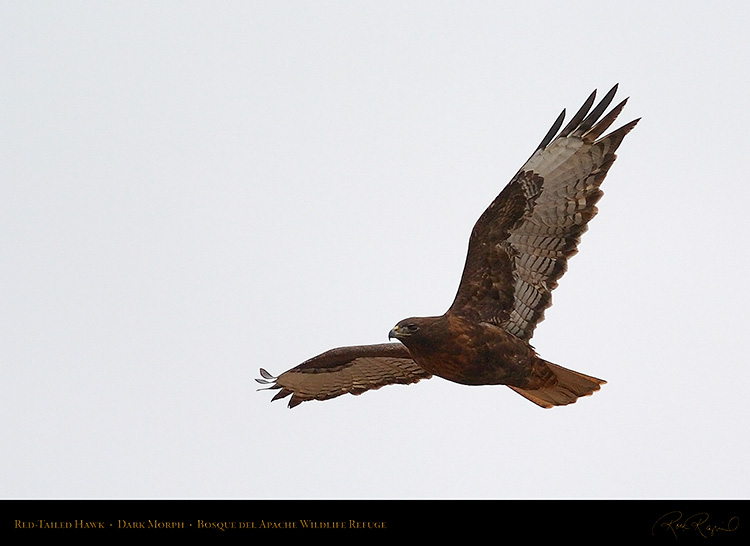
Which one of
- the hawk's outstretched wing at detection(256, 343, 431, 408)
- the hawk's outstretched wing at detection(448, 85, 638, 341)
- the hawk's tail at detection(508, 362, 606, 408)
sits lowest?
the hawk's outstretched wing at detection(256, 343, 431, 408)

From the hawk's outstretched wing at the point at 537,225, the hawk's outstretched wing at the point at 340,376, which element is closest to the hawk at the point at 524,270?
the hawk's outstretched wing at the point at 537,225

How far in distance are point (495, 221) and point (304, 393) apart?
3551mm

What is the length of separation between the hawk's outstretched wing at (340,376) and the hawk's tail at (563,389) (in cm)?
184

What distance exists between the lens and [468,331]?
14219 mm

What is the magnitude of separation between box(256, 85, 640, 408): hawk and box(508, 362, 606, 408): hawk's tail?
0.01m
